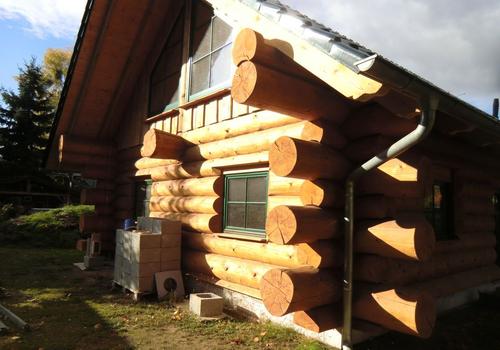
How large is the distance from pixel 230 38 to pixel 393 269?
5.15m

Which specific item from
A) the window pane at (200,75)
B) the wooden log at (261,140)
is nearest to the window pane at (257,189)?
the wooden log at (261,140)

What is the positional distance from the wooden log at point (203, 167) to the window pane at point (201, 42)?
93.3 inches

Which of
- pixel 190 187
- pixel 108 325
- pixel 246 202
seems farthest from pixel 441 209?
Answer: pixel 108 325

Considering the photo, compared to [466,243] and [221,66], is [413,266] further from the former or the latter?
[221,66]

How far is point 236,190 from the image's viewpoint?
714 cm

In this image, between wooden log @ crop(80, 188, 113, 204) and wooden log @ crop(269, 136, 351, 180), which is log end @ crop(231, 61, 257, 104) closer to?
wooden log @ crop(269, 136, 351, 180)

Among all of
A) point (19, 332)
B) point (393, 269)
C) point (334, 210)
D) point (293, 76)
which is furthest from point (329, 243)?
point (19, 332)

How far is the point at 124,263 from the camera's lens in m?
7.70

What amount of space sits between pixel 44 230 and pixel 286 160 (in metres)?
15.7

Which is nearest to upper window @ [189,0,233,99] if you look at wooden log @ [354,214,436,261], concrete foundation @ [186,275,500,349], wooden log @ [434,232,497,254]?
concrete foundation @ [186,275,500,349]

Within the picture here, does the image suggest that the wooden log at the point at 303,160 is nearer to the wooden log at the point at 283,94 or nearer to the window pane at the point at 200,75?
the wooden log at the point at 283,94

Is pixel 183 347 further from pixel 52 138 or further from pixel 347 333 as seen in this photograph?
pixel 52 138

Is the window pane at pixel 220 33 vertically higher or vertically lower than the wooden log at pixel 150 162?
higher

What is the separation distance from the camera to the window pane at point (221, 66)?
7.66 m
